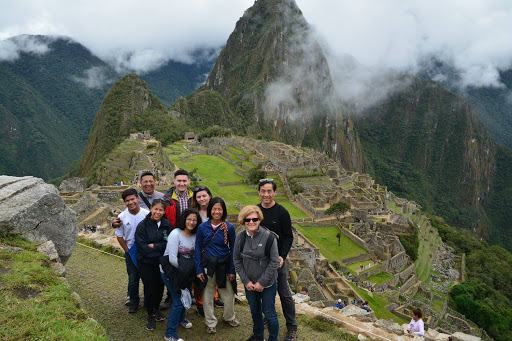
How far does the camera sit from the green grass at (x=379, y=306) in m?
16.7

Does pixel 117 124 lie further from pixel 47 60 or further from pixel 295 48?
pixel 295 48

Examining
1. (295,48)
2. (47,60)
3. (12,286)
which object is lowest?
(12,286)

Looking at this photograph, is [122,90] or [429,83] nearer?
[122,90]

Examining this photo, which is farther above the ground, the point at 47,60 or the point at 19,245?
the point at 47,60

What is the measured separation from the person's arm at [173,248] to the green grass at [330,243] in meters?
19.0

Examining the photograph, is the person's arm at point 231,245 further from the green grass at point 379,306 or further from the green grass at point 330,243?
the green grass at point 330,243

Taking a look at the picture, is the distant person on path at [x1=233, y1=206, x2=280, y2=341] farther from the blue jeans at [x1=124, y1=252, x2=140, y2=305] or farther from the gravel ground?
the blue jeans at [x1=124, y1=252, x2=140, y2=305]

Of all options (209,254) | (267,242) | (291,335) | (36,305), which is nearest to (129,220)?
(209,254)

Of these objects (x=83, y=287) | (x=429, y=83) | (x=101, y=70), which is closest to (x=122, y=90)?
(x=101, y=70)

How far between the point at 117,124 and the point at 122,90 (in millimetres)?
8759

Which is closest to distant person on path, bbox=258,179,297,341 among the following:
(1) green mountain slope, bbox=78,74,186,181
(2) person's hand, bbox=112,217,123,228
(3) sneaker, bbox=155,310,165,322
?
(3) sneaker, bbox=155,310,165,322

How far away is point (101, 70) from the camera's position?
374ft

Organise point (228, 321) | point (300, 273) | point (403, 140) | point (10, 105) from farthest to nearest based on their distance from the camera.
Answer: point (403, 140), point (10, 105), point (300, 273), point (228, 321)

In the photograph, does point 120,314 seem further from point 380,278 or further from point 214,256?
point 380,278
